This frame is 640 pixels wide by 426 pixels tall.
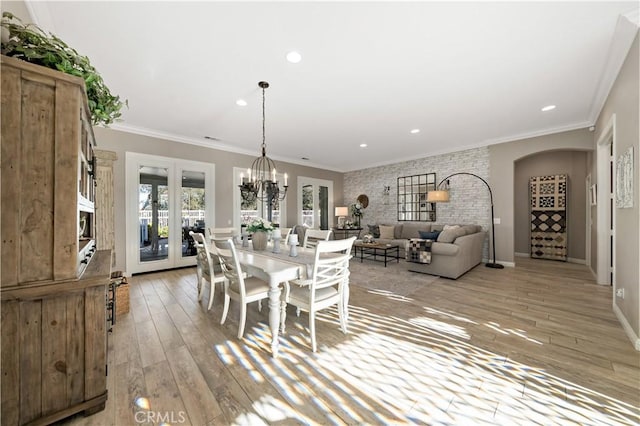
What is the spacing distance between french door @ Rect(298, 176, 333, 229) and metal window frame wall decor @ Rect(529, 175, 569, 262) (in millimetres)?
5656

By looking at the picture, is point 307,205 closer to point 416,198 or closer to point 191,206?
point 416,198

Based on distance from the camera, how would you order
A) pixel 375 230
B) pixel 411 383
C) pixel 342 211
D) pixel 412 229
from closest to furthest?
1. pixel 411 383
2. pixel 412 229
3. pixel 375 230
4. pixel 342 211

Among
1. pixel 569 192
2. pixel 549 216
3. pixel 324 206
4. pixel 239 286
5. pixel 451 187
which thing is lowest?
pixel 239 286

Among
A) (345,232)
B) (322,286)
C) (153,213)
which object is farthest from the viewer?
(345,232)

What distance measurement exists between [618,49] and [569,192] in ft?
15.9

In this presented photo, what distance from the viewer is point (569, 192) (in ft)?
19.1

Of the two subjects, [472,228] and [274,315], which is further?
[472,228]

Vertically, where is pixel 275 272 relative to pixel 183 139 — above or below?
below

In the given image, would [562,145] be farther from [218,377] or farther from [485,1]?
[218,377]

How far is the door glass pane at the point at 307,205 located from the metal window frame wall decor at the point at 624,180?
242 inches

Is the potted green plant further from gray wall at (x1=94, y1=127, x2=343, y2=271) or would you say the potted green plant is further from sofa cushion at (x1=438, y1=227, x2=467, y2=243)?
sofa cushion at (x1=438, y1=227, x2=467, y2=243)

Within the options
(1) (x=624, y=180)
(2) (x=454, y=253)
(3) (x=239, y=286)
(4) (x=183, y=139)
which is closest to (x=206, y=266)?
(3) (x=239, y=286)

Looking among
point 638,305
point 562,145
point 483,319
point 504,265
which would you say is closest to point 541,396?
point 483,319

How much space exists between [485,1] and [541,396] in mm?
2839
